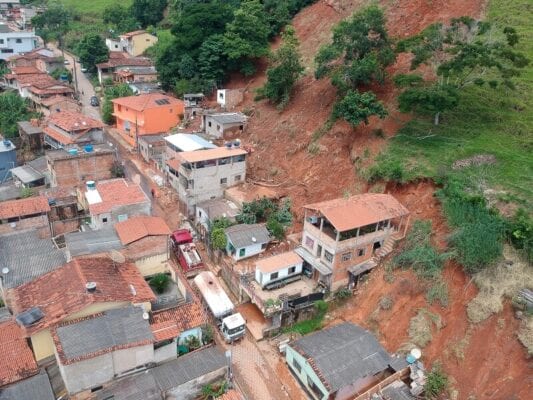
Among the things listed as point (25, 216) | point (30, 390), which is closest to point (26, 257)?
point (25, 216)

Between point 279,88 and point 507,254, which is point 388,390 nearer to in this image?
point 507,254

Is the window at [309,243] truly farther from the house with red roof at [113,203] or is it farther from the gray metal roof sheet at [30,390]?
the gray metal roof sheet at [30,390]

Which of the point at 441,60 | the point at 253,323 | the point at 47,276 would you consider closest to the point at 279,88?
the point at 441,60

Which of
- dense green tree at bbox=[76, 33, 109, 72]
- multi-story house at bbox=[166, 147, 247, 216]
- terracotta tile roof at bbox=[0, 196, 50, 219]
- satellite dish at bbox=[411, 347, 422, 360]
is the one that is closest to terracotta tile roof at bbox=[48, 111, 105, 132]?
multi-story house at bbox=[166, 147, 247, 216]

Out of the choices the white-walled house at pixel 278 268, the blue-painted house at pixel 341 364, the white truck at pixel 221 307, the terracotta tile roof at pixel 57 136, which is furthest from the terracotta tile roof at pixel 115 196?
the blue-painted house at pixel 341 364

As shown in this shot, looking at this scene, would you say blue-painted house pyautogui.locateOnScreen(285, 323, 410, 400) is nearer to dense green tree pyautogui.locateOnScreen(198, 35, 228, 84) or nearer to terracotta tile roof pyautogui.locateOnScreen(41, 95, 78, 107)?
dense green tree pyautogui.locateOnScreen(198, 35, 228, 84)

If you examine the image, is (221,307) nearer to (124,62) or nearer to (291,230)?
(291,230)
